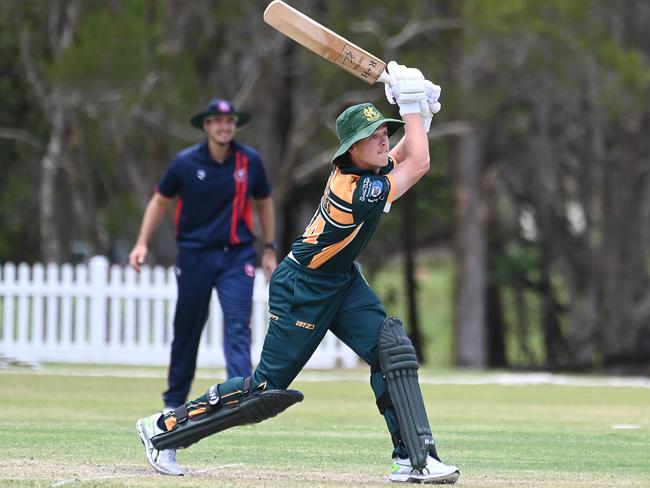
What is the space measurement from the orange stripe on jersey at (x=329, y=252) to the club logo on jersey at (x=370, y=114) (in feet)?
1.64

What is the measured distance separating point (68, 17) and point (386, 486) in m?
20.6

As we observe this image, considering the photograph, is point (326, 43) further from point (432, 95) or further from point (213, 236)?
point (213, 236)

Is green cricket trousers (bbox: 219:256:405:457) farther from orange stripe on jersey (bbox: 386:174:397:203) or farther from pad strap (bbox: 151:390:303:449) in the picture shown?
orange stripe on jersey (bbox: 386:174:397:203)

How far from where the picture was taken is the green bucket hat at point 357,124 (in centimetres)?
679

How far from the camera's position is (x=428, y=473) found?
6773 mm

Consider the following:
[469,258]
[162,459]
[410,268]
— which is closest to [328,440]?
[162,459]

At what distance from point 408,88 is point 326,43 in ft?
1.87

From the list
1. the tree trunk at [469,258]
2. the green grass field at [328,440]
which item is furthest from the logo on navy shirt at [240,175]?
the tree trunk at [469,258]

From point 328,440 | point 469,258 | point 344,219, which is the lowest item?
point 328,440

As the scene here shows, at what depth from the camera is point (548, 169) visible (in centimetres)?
3034

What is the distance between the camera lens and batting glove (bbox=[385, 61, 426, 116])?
22.4 ft

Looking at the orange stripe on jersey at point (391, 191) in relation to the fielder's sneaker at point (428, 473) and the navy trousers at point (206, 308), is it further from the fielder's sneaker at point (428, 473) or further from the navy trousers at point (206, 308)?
the navy trousers at point (206, 308)

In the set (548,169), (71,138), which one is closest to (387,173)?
(71,138)

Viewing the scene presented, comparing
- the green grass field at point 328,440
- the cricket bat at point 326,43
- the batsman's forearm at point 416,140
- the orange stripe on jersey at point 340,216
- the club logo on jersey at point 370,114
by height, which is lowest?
the green grass field at point 328,440
